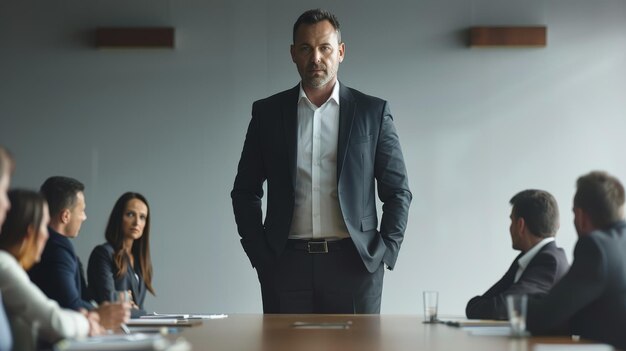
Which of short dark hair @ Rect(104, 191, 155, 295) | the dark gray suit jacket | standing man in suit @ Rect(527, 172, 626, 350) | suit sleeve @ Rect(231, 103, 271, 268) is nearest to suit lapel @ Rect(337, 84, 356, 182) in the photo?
the dark gray suit jacket

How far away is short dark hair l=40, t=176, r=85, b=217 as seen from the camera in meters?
3.92

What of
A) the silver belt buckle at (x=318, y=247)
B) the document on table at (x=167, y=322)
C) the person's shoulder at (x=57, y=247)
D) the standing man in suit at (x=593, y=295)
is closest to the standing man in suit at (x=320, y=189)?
the silver belt buckle at (x=318, y=247)

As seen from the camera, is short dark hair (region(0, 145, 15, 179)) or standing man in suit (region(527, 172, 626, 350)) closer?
short dark hair (region(0, 145, 15, 179))

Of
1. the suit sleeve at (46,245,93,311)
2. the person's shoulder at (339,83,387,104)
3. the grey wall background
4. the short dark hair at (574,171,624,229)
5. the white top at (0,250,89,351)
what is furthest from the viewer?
the grey wall background

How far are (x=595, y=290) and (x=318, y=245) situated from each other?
1309 millimetres

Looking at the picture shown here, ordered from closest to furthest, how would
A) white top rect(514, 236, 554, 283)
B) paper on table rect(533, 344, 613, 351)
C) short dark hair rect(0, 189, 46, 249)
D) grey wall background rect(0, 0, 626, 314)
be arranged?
paper on table rect(533, 344, 613, 351) < short dark hair rect(0, 189, 46, 249) < white top rect(514, 236, 554, 283) < grey wall background rect(0, 0, 626, 314)

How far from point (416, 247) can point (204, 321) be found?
3472 mm

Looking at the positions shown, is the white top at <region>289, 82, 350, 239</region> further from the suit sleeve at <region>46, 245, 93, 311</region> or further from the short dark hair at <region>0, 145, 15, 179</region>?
the short dark hair at <region>0, 145, 15, 179</region>

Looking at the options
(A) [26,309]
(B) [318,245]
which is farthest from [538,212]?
(A) [26,309]

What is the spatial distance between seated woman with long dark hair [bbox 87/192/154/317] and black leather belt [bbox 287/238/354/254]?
1.30 meters

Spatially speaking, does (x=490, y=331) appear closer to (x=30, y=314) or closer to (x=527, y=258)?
(x=527, y=258)

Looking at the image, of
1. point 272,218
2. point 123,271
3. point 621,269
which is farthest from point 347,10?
point 621,269

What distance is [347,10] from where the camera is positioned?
6.49 meters

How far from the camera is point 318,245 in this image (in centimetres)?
361
